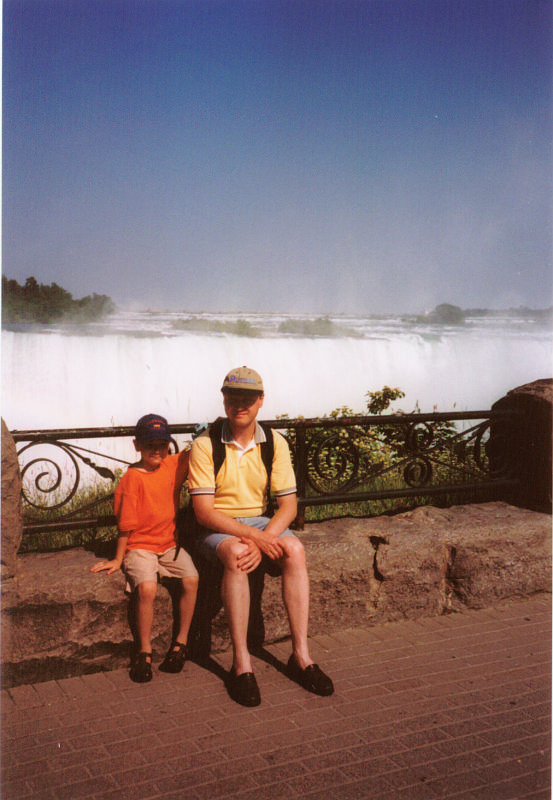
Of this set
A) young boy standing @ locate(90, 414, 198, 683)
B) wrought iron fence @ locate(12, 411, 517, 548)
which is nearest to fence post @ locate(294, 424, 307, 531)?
wrought iron fence @ locate(12, 411, 517, 548)

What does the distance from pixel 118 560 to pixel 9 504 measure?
0.62 meters

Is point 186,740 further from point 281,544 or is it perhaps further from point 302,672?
point 281,544

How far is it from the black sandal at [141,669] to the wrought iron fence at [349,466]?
849 millimetres

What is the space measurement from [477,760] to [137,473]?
6.83 ft

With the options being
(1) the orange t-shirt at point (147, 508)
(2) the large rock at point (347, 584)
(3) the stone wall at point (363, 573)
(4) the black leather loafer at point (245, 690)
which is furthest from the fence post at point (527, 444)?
(4) the black leather loafer at point (245, 690)

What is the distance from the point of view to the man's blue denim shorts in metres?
3.96

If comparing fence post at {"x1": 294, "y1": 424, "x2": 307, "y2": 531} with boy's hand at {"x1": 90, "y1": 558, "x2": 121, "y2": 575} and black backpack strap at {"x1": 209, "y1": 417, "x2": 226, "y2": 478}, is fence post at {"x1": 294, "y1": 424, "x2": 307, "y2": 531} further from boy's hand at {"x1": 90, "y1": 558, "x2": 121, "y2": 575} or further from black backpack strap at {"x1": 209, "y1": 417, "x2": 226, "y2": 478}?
boy's hand at {"x1": 90, "y1": 558, "x2": 121, "y2": 575}

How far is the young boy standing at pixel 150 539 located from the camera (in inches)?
156

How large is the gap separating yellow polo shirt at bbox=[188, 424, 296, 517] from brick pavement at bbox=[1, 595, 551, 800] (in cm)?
84

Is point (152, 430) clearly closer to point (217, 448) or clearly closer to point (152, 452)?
point (152, 452)

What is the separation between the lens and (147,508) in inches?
159

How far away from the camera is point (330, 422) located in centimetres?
489

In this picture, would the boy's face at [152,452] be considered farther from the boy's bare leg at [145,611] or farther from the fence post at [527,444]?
the fence post at [527,444]

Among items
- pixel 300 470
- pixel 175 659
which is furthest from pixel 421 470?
pixel 175 659
